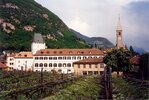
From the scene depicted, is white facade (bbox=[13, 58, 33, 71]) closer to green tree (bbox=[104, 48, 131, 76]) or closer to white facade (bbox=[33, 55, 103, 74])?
white facade (bbox=[33, 55, 103, 74])

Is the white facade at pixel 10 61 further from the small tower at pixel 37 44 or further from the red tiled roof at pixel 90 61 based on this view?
the red tiled roof at pixel 90 61

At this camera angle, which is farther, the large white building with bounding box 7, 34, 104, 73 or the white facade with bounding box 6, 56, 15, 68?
the white facade with bounding box 6, 56, 15, 68

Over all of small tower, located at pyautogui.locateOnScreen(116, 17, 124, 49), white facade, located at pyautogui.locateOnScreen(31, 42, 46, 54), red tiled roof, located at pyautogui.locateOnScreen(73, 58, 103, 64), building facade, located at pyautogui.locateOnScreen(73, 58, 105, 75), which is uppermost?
small tower, located at pyautogui.locateOnScreen(116, 17, 124, 49)

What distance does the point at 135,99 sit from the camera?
28.4m

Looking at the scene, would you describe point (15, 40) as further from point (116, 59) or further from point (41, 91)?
point (41, 91)

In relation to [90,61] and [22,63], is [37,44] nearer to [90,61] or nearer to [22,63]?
[22,63]

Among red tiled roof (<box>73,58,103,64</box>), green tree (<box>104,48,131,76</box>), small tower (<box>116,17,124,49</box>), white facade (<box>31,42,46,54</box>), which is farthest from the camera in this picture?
small tower (<box>116,17,124,49</box>)

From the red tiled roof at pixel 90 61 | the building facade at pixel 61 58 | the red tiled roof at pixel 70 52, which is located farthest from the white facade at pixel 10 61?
the red tiled roof at pixel 90 61

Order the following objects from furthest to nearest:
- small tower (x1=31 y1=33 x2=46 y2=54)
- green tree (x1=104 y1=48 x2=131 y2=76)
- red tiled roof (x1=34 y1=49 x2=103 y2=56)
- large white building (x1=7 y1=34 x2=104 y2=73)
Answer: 1. small tower (x1=31 y1=33 x2=46 y2=54)
2. red tiled roof (x1=34 y1=49 x2=103 y2=56)
3. large white building (x1=7 y1=34 x2=104 y2=73)
4. green tree (x1=104 y1=48 x2=131 y2=76)

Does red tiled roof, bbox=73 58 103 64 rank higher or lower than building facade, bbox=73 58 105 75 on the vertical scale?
higher

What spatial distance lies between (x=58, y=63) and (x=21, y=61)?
42.1 feet

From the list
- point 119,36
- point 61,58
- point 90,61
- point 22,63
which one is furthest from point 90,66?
point 119,36

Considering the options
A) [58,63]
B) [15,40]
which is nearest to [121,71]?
[58,63]

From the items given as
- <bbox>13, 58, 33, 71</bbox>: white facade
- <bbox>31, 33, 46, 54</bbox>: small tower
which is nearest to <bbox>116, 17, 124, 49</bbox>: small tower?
<bbox>31, 33, 46, 54</bbox>: small tower
